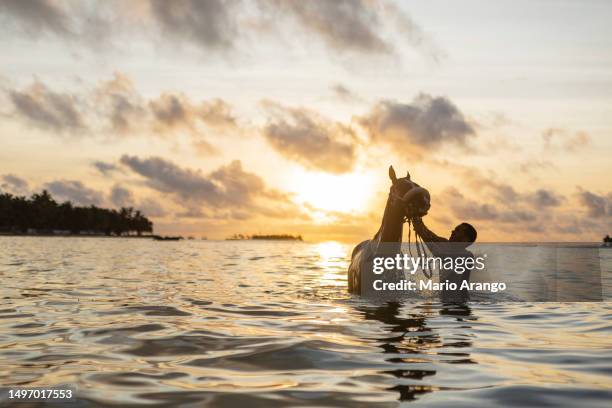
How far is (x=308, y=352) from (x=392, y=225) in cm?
538

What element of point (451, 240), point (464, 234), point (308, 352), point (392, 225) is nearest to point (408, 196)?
point (392, 225)

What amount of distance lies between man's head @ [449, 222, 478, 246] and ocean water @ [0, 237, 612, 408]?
1570 millimetres

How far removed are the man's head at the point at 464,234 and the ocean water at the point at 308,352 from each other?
1570 millimetres

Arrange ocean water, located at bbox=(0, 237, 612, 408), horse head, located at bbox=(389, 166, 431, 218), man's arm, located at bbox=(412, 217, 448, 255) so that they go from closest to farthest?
ocean water, located at bbox=(0, 237, 612, 408)
horse head, located at bbox=(389, 166, 431, 218)
man's arm, located at bbox=(412, 217, 448, 255)

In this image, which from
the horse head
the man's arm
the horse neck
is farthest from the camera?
the horse neck

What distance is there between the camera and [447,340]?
28.9 feet

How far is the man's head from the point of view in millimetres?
12133

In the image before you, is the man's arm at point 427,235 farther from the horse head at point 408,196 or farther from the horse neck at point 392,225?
the horse neck at point 392,225

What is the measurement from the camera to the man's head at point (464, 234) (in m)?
12.1

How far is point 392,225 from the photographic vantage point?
1262 cm

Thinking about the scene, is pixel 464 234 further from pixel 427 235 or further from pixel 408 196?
pixel 408 196

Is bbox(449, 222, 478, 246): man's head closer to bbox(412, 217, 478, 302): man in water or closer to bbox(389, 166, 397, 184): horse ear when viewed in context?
bbox(412, 217, 478, 302): man in water

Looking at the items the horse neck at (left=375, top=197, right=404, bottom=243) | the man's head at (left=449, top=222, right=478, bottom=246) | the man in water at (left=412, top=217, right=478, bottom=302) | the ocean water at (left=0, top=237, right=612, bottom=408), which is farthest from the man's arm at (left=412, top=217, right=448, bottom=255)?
the ocean water at (left=0, top=237, right=612, bottom=408)

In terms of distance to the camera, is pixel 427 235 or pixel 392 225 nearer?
pixel 427 235
